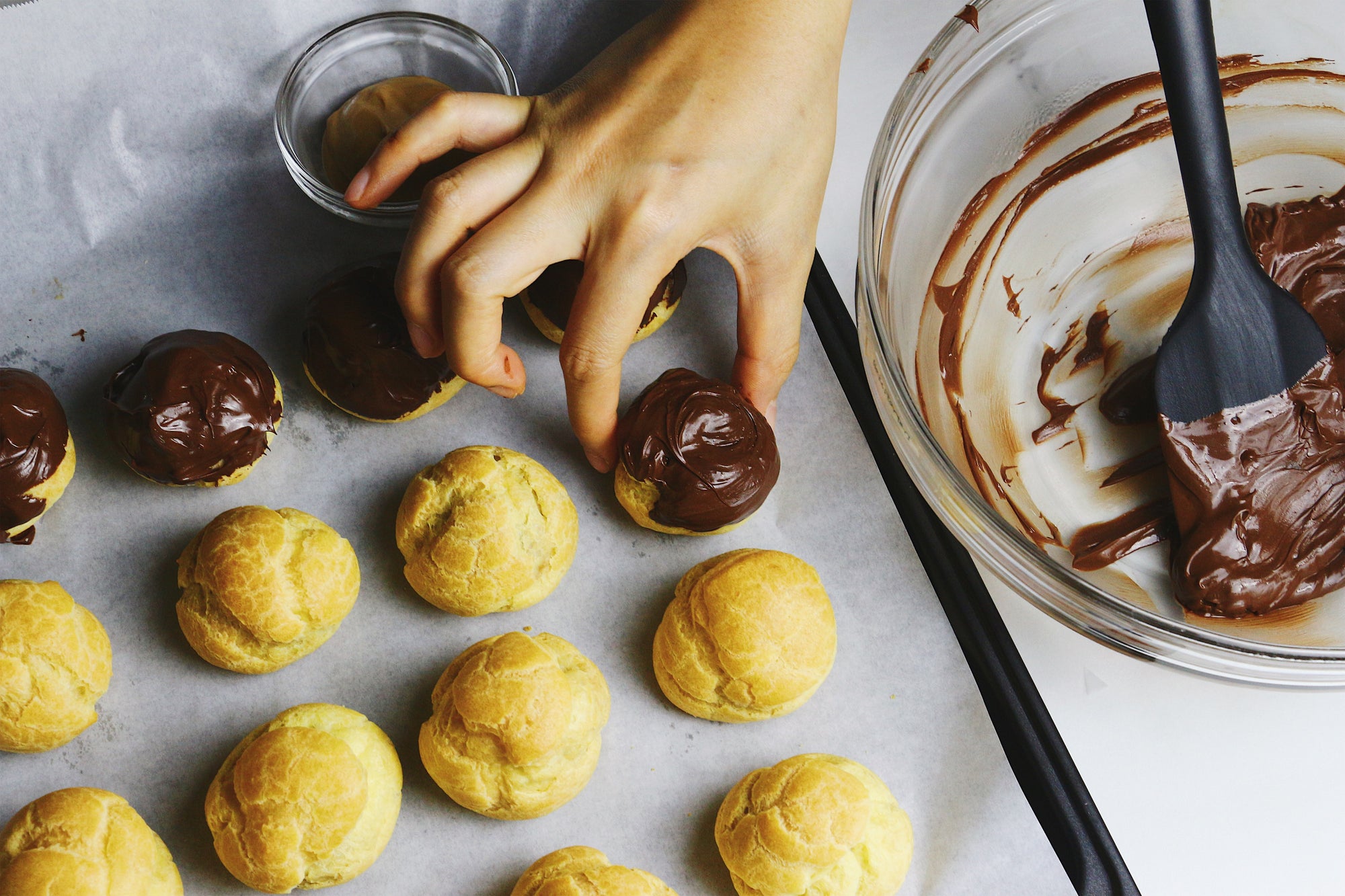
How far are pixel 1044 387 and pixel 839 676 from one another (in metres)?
0.83

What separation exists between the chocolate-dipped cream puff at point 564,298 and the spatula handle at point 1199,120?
1.08 metres

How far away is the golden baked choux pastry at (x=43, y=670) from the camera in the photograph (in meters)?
2.09

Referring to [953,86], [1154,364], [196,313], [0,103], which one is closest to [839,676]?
[1154,364]

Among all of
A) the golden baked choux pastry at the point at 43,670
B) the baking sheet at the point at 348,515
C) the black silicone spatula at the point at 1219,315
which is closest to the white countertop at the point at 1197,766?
the baking sheet at the point at 348,515

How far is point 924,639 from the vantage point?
2.32 metres

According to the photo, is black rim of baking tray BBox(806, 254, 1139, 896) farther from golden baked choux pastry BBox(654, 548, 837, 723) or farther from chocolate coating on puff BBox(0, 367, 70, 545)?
chocolate coating on puff BBox(0, 367, 70, 545)

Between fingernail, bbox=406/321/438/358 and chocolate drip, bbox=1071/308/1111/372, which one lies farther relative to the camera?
chocolate drip, bbox=1071/308/1111/372

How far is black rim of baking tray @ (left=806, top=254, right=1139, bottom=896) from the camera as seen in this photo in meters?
2.16

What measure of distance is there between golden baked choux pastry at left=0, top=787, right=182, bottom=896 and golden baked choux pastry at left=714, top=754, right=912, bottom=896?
118 centimetres

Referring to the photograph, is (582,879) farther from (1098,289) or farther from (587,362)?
(1098,289)

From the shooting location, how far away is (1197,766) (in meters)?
2.22

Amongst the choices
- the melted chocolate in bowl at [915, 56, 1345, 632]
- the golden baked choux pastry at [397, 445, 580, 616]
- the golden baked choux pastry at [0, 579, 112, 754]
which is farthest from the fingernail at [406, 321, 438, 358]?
the melted chocolate in bowl at [915, 56, 1345, 632]

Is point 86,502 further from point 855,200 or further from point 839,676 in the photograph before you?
point 855,200

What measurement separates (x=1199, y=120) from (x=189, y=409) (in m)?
2.18
